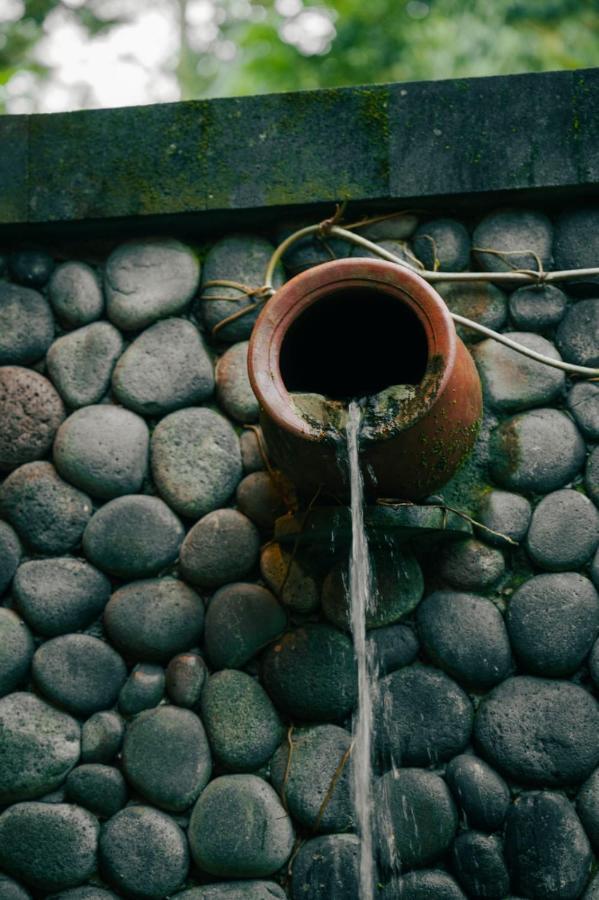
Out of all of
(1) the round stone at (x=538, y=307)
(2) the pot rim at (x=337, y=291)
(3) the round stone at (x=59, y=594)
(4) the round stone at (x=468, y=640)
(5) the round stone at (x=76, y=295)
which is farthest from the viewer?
(5) the round stone at (x=76, y=295)

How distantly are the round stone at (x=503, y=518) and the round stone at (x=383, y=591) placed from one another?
0.20 m

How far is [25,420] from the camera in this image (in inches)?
106

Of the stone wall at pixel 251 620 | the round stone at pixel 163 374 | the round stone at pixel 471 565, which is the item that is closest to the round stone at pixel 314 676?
the stone wall at pixel 251 620

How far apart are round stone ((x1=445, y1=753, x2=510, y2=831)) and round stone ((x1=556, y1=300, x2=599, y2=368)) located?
105 cm

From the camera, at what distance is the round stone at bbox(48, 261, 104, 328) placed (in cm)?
277

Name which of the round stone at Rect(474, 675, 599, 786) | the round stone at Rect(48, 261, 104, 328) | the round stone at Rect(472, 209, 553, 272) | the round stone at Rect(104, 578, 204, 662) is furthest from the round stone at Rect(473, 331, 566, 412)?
the round stone at Rect(48, 261, 104, 328)

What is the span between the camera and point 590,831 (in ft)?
7.63

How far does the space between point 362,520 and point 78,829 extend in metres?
0.99

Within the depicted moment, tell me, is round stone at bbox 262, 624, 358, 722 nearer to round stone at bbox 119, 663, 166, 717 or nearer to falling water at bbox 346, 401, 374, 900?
falling water at bbox 346, 401, 374, 900

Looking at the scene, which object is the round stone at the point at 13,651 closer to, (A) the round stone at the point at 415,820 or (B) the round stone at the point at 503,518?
(A) the round stone at the point at 415,820

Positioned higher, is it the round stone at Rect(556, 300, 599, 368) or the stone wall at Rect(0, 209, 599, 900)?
the round stone at Rect(556, 300, 599, 368)

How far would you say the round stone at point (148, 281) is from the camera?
2750mm

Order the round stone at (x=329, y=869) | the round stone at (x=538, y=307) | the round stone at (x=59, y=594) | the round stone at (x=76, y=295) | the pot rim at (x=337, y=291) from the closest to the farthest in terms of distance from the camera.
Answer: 1. the pot rim at (x=337, y=291)
2. the round stone at (x=329, y=869)
3. the round stone at (x=59, y=594)
4. the round stone at (x=538, y=307)
5. the round stone at (x=76, y=295)

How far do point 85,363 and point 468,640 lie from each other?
1225mm
